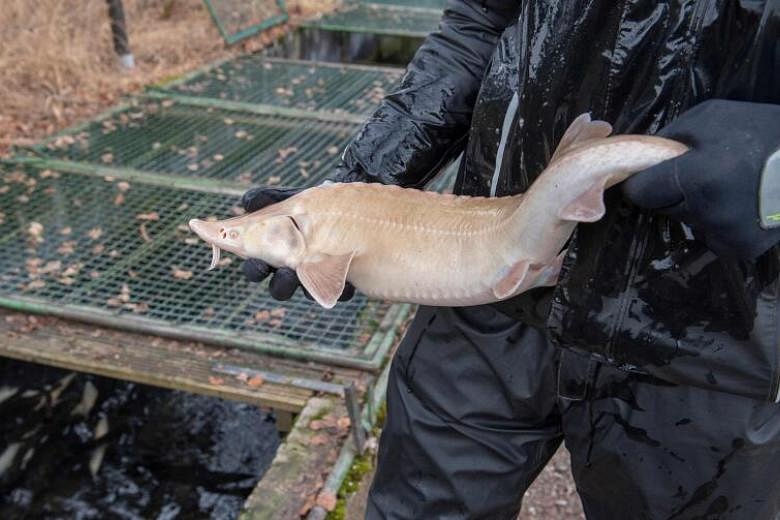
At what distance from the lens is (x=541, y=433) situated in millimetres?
1953

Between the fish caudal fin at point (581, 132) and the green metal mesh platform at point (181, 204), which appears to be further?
the green metal mesh platform at point (181, 204)

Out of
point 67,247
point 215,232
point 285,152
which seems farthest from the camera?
point 285,152

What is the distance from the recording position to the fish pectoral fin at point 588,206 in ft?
4.85

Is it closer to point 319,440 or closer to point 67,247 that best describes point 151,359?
point 319,440

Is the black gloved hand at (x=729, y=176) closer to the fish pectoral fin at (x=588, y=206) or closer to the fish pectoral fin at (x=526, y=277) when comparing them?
the fish pectoral fin at (x=588, y=206)

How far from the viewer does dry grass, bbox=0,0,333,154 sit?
678cm

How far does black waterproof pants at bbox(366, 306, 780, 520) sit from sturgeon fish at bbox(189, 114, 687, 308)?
0.20 meters

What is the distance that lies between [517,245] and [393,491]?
0.85m

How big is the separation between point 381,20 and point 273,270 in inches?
346

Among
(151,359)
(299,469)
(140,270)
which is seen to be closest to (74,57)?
(140,270)

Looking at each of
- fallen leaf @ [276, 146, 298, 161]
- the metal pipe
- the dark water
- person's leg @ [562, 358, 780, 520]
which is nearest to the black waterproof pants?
person's leg @ [562, 358, 780, 520]

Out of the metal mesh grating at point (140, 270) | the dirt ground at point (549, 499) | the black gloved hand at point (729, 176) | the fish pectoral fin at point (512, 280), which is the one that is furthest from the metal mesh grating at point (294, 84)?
the black gloved hand at point (729, 176)

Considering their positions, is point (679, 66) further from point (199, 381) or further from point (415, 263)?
point (199, 381)

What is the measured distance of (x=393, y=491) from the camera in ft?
6.93
